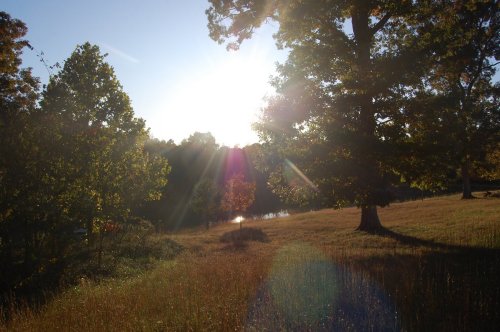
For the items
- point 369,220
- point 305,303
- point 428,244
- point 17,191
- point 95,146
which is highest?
point 95,146

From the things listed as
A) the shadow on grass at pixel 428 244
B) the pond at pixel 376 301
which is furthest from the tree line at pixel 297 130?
the pond at pixel 376 301

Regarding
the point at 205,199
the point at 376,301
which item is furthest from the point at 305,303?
the point at 205,199

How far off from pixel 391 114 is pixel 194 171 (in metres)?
64.5

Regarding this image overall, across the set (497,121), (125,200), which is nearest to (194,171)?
(497,121)

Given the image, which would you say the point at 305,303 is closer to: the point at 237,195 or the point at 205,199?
the point at 237,195

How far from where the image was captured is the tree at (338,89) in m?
15.6

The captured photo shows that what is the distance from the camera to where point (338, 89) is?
58.0 ft

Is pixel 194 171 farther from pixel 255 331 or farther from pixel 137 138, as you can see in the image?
pixel 255 331

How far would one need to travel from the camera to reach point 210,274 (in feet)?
33.1

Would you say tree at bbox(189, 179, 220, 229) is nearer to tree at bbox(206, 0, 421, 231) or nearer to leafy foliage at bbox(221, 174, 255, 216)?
leafy foliage at bbox(221, 174, 255, 216)

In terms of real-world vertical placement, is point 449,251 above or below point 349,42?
below

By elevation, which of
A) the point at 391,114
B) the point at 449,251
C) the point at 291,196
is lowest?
the point at 449,251

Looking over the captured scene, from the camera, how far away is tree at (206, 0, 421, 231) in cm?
1564

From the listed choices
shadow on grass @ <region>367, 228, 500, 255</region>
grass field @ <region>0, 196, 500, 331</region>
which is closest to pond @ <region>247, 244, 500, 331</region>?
grass field @ <region>0, 196, 500, 331</region>
